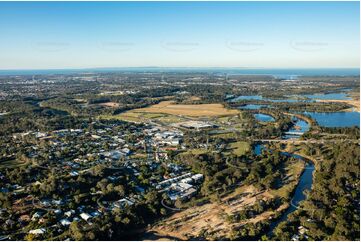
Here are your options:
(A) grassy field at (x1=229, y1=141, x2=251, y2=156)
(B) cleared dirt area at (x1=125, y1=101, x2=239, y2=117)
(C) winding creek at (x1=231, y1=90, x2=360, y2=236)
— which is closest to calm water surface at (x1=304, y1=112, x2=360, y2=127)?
(C) winding creek at (x1=231, y1=90, x2=360, y2=236)

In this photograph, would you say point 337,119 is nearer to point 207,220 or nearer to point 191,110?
point 191,110

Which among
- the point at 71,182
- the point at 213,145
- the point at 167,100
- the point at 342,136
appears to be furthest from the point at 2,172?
the point at 167,100

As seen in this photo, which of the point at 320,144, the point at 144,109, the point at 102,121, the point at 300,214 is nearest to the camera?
the point at 300,214

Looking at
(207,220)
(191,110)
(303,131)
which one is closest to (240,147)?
(303,131)

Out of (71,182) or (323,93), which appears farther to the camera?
(323,93)

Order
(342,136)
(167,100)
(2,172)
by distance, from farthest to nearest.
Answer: (167,100) → (342,136) → (2,172)

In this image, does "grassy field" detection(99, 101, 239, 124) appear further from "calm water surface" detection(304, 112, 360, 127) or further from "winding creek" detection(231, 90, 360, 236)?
"calm water surface" detection(304, 112, 360, 127)

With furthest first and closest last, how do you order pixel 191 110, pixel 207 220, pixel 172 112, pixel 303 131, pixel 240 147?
pixel 191 110 < pixel 172 112 < pixel 303 131 < pixel 240 147 < pixel 207 220

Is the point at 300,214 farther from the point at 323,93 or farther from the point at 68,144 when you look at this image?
the point at 323,93

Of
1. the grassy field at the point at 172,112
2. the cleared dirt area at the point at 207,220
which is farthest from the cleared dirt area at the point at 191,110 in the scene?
the cleared dirt area at the point at 207,220

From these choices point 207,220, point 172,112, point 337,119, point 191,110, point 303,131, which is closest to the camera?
point 207,220
